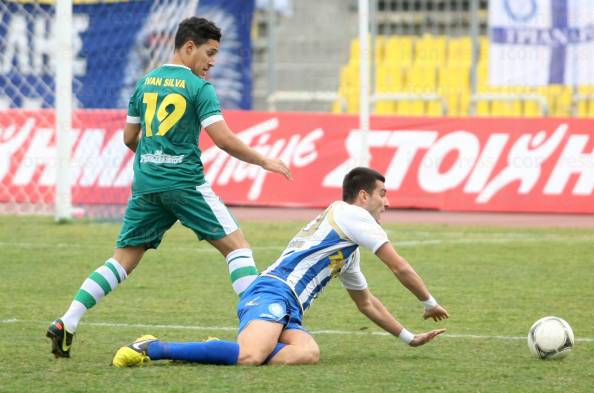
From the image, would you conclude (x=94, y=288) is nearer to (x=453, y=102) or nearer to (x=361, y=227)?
(x=361, y=227)

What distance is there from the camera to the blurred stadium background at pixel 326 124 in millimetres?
16375

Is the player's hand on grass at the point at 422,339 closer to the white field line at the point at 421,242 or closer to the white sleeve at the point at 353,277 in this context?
the white sleeve at the point at 353,277

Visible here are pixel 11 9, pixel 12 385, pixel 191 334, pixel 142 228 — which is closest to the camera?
pixel 12 385

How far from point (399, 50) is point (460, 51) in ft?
3.34

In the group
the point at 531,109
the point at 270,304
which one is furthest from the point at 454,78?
the point at 270,304

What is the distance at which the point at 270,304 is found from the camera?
6.70m

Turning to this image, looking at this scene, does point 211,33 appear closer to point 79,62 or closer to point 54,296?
point 54,296

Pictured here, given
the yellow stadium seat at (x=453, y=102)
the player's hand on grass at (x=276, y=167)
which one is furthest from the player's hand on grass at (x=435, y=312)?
the yellow stadium seat at (x=453, y=102)

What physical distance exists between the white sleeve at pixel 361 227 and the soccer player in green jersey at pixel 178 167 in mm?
663

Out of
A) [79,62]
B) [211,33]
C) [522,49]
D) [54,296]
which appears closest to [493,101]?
[522,49]

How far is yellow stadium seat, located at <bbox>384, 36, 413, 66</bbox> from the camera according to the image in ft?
67.8

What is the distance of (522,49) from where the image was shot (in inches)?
733

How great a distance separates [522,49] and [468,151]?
8.66 ft

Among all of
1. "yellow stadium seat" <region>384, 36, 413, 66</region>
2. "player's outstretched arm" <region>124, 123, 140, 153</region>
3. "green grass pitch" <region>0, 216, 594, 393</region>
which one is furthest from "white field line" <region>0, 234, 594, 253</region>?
"yellow stadium seat" <region>384, 36, 413, 66</region>
